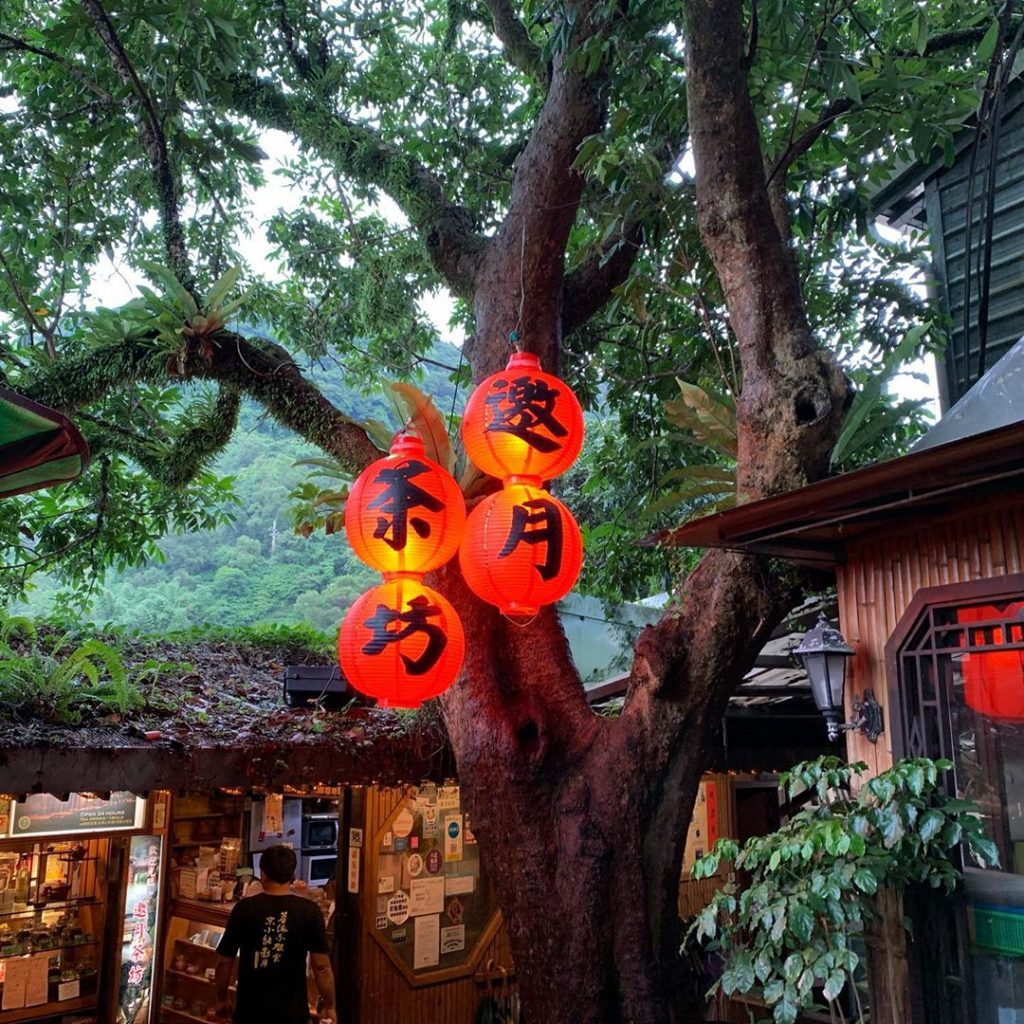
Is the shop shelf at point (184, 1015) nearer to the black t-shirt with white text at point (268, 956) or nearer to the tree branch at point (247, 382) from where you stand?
the black t-shirt with white text at point (268, 956)

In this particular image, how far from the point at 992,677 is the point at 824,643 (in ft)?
2.65

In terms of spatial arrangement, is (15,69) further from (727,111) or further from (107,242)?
(727,111)

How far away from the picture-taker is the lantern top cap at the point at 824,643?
4652 mm

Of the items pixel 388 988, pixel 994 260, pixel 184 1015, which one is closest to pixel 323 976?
pixel 388 988

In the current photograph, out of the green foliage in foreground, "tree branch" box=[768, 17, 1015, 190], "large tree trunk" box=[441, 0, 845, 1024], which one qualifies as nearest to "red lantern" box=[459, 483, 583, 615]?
"large tree trunk" box=[441, 0, 845, 1024]

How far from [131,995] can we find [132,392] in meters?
5.50

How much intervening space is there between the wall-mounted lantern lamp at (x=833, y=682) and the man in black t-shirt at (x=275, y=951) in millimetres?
3677

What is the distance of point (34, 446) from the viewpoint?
3.58 m

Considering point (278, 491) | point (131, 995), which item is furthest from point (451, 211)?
point (278, 491)

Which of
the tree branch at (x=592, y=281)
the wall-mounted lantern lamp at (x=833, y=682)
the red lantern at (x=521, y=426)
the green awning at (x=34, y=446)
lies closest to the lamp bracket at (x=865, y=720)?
the wall-mounted lantern lamp at (x=833, y=682)

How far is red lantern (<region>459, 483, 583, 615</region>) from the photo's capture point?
466 cm

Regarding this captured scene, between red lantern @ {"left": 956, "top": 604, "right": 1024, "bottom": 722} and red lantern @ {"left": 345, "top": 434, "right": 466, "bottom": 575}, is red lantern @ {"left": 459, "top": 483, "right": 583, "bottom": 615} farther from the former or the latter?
red lantern @ {"left": 956, "top": 604, "right": 1024, "bottom": 722}

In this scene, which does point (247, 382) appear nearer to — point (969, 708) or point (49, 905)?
point (49, 905)

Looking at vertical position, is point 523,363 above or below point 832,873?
above
